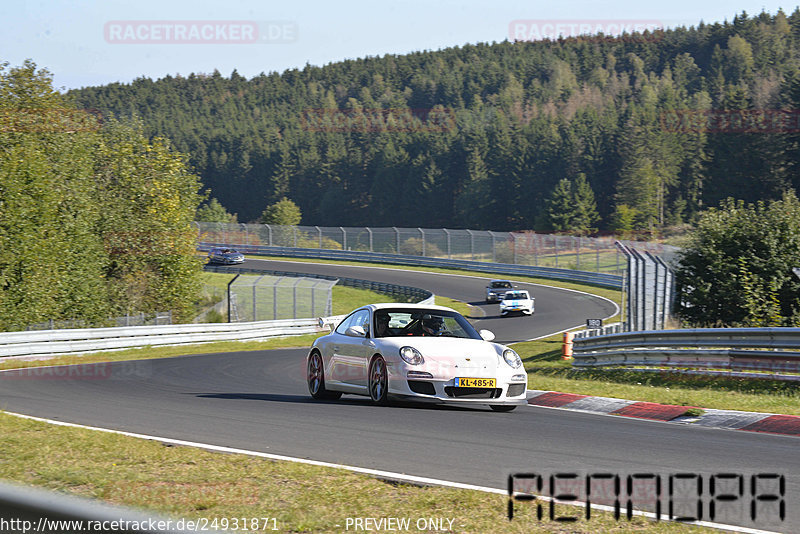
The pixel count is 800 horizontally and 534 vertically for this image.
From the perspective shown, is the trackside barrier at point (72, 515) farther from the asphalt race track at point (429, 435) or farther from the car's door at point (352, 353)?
the car's door at point (352, 353)

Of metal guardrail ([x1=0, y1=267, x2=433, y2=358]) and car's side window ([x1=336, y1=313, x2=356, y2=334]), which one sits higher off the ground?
car's side window ([x1=336, y1=313, x2=356, y2=334])

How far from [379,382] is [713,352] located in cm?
778

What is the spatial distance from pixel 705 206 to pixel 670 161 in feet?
58.1

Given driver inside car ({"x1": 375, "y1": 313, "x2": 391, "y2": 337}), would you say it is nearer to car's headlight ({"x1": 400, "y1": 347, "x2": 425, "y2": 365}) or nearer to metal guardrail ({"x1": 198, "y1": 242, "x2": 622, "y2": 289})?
car's headlight ({"x1": 400, "y1": 347, "x2": 425, "y2": 365})

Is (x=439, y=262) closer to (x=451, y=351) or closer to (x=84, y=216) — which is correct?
(x=84, y=216)

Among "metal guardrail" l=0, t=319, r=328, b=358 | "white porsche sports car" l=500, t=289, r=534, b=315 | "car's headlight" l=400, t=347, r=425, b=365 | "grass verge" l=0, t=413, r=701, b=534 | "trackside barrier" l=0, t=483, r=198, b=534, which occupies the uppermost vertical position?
"trackside barrier" l=0, t=483, r=198, b=534

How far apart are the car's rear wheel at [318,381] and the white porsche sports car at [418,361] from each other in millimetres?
20

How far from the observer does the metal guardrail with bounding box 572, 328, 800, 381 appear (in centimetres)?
1473

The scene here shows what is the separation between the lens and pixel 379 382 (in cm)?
1140

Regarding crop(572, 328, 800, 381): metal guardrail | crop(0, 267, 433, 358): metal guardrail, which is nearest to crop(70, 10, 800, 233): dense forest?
crop(0, 267, 433, 358): metal guardrail

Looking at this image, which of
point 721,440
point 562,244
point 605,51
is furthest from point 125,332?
point 605,51

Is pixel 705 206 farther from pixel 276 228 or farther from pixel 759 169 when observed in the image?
pixel 276 228

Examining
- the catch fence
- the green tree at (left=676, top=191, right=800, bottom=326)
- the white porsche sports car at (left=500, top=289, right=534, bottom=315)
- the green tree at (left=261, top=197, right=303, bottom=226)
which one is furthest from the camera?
the green tree at (left=261, top=197, right=303, bottom=226)

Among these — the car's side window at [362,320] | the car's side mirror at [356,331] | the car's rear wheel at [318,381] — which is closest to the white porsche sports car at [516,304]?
the car's rear wheel at [318,381]
